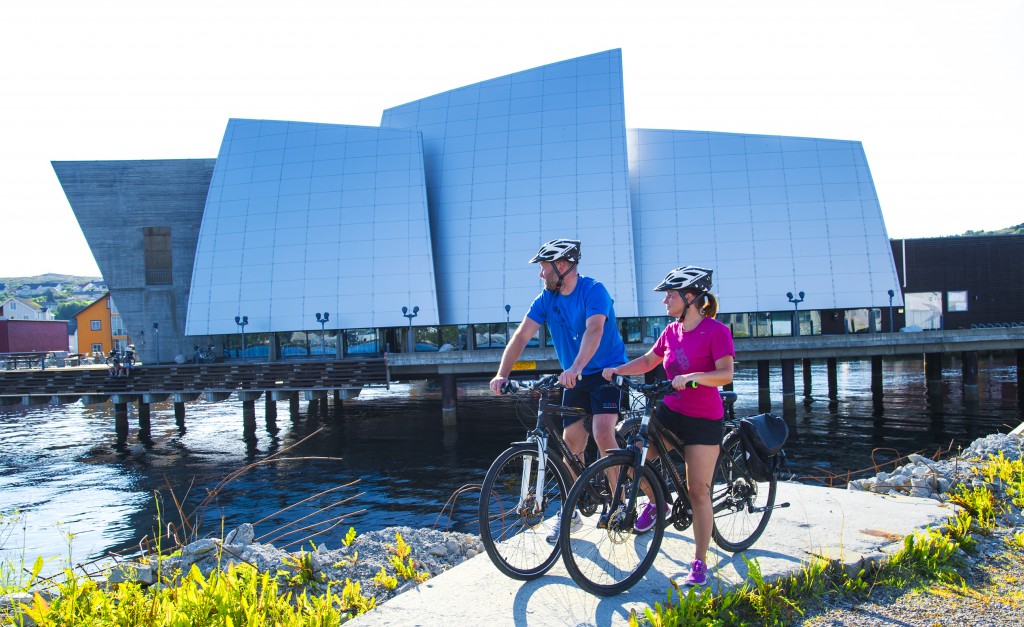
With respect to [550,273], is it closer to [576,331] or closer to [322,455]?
[576,331]

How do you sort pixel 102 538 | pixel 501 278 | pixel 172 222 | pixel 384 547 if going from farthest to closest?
1. pixel 172 222
2. pixel 501 278
3. pixel 102 538
4. pixel 384 547

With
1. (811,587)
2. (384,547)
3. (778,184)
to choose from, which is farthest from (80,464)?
(778,184)

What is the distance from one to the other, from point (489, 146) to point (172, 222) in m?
21.7

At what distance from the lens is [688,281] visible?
447cm

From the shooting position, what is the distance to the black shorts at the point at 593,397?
5020 millimetres

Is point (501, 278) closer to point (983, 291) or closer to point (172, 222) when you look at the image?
point (172, 222)

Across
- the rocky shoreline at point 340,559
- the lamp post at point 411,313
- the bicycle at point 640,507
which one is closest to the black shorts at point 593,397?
the bicycle at point 640,507

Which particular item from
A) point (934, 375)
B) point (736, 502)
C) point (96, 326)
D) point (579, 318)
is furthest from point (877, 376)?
point (96, 326)

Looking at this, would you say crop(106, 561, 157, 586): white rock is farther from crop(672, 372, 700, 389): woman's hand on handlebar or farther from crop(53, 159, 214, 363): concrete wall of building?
crop(53, 159, 214, 363): concrete wall of building

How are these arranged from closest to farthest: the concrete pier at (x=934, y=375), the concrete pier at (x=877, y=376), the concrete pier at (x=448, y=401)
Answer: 1. the concrete pier at (x=448, y=401)
2. the concrete pier at (x=934, y=375)
3. the concrete pier at (x=877, y=376)

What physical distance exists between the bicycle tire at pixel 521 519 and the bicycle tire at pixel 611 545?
0.24 m

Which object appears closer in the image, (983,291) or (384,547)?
(384,547)

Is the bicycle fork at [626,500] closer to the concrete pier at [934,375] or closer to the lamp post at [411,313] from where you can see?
the concrete pier at [934,375]

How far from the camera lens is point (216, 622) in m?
3.45
